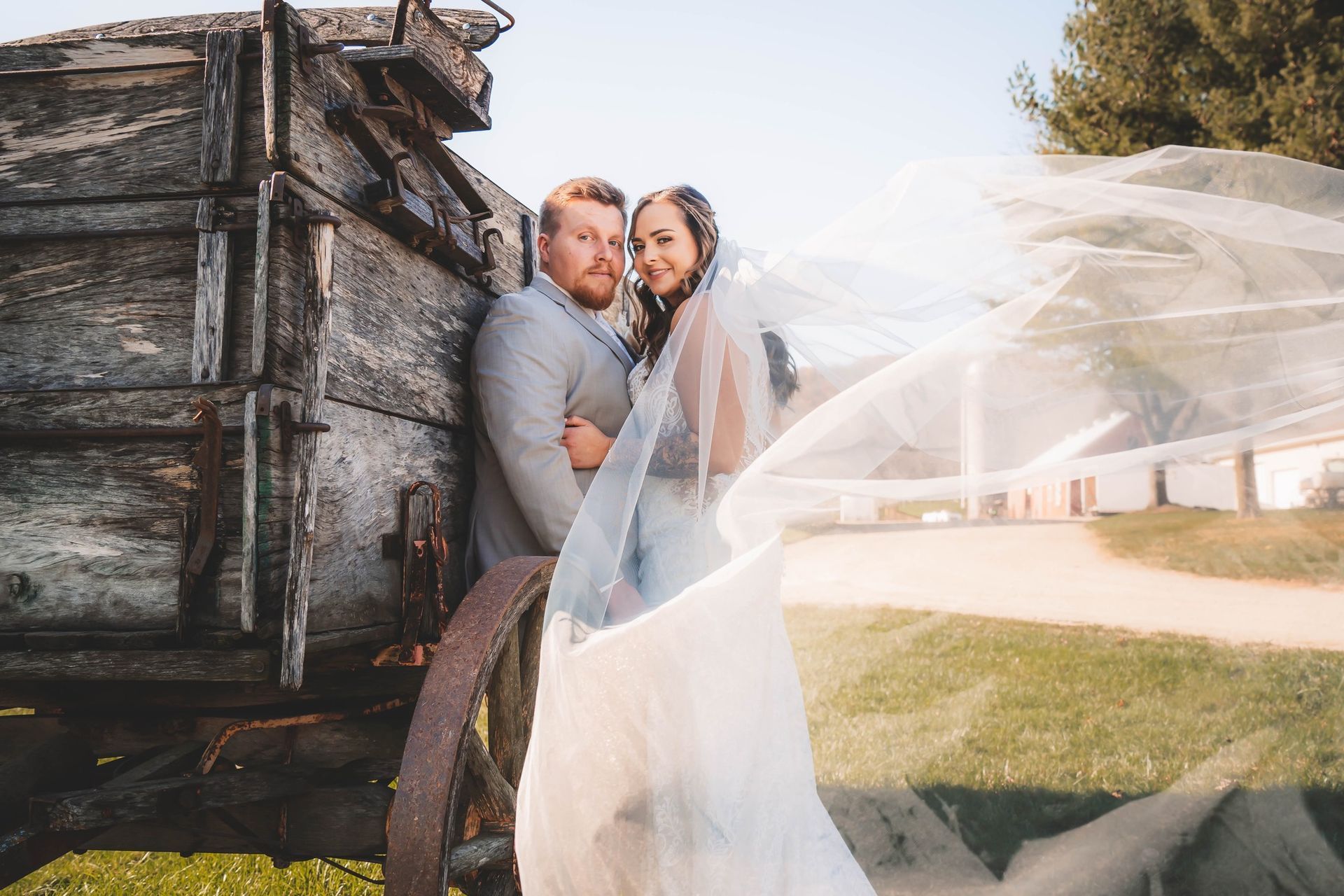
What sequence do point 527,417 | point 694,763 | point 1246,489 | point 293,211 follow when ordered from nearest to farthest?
point 293,211 < point 694,763 < point 1246,489 < point 527,417

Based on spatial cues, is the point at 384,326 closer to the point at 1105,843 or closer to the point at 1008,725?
the point at 1105,843

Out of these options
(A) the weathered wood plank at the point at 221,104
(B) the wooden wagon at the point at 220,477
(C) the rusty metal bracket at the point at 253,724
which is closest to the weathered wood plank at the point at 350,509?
(B) the wooden wagon at the point at 220,477

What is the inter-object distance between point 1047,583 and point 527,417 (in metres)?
1.67

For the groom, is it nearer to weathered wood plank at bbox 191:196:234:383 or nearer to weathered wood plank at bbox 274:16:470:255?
weathered wood plank at bbox 274:16:470:255

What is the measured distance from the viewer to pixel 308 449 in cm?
156

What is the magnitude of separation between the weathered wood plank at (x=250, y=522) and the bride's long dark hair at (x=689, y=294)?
1.15m

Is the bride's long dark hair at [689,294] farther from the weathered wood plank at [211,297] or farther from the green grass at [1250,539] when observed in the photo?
the weathered wood plank at [211,297]

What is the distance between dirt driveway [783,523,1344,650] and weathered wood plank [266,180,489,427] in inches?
40.3

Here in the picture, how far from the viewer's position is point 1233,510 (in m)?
2.06

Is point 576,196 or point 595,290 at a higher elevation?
point 576,196

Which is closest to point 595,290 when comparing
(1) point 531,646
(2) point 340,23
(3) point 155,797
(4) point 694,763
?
(2) point 340,23

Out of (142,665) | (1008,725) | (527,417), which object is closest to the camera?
(142,665)

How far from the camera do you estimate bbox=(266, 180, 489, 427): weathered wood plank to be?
159 centimetres

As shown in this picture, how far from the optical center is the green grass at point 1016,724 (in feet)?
6.63
